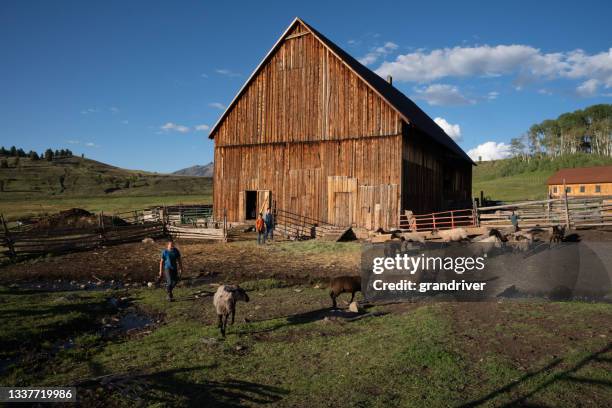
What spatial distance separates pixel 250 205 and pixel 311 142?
238 inches

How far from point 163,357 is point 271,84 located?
19828 millimetres

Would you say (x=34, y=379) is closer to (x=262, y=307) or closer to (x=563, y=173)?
(x=262, y=307)

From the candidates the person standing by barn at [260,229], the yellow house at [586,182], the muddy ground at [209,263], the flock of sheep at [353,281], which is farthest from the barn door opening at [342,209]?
the yellow house at [586,182]

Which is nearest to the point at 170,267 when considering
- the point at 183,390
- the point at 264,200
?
the point at 183,390

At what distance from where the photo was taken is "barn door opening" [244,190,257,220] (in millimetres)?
25234

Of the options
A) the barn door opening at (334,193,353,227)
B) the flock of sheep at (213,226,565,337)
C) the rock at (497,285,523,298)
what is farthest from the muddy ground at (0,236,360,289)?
the rock at (497,285,523,298)

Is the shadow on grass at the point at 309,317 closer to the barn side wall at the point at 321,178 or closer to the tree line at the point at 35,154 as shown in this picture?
the barn side wall at the point at 321,178

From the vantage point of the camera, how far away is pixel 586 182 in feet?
187

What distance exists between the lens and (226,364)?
664 cm

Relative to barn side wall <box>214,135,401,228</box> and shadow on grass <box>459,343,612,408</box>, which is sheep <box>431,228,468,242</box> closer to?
barn side wall <box>214,135,401,228</box>

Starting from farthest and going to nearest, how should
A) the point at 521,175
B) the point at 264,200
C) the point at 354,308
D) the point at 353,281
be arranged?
the point at 521,175, the point at 264,200, the point at 353,281, the point at 354,308

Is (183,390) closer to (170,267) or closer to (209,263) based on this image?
(170,267)

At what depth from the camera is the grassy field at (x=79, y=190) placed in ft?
188

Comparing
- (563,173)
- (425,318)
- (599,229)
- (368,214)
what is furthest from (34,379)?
(563,173)
